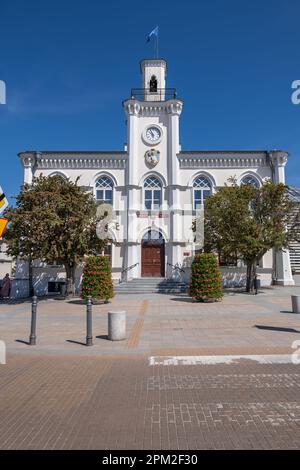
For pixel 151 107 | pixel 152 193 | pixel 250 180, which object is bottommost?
pixel 152 193

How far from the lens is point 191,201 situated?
86.6ft

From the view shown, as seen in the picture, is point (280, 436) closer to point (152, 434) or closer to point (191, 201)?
point (152, 434)

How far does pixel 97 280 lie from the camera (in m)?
17.0

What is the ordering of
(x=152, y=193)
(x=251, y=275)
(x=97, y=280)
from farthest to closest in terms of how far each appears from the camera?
(x=152, y=193) < (x=251, y=275) < (x=97, y=280)

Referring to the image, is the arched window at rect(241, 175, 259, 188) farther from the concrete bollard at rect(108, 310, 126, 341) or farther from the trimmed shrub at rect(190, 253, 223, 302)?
the concrete bollard at rect(108, 310, 126, 341)

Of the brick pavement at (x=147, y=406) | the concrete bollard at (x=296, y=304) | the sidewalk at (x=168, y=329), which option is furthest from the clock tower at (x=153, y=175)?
the brick pavement at (x=147, y=406)

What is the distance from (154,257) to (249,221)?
869 centimetres

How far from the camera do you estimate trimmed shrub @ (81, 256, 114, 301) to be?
55.4ft

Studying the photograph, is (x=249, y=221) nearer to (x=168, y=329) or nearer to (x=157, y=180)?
(x=157, y=180)

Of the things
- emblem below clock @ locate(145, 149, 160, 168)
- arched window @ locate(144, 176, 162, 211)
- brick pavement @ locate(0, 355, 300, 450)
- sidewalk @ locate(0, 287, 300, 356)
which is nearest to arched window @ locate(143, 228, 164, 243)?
arched window @ locate(144, 176, 162, 211)

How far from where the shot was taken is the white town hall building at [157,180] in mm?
25641

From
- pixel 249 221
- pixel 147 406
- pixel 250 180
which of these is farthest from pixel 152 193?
pixel 147 406

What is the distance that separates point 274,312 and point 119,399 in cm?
1001

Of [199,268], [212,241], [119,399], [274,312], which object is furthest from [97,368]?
[212,241]
